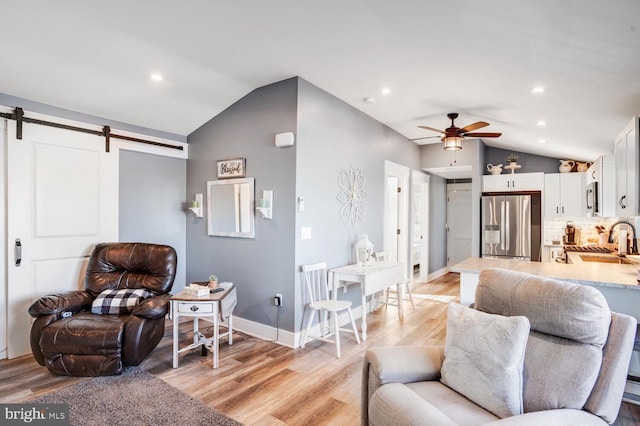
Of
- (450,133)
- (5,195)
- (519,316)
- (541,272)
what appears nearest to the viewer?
(519,316)

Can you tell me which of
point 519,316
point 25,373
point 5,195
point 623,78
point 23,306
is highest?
point 623,78

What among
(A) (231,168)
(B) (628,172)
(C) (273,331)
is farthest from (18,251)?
(B) (628,172)

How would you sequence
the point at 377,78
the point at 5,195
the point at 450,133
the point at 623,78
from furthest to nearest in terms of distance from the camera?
1. the point at 450,133
2. the point at 377,78
3. the point at 5,195
4. the point at 623,78

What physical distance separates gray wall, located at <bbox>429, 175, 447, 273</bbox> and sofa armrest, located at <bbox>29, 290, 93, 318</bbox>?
18.8 ft

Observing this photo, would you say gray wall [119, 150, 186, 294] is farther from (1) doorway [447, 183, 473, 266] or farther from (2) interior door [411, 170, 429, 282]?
(1) doorway [447, 183, 473, 266]

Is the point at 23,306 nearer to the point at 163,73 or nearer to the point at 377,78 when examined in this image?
the point at 163,73

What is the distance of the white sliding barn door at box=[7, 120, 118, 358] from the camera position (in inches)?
126

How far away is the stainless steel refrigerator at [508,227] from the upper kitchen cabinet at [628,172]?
2635mm

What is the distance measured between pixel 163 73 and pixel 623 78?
370cm

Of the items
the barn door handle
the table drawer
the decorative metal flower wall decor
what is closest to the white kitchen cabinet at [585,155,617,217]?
the decorative metal flower wall decor

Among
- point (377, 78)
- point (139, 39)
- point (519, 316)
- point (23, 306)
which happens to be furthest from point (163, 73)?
point (519, 316)

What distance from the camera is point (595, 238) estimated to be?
5461 millimetres

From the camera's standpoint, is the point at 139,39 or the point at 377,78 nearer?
the point at 139,39

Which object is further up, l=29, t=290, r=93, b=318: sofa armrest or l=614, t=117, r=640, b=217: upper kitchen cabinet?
l=614, t=117, r=640, b=217: upper kitchen cabinet
